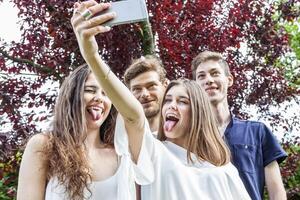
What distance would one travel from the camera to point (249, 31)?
193 inches

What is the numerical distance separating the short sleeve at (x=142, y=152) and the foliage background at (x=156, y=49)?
62.0 inches

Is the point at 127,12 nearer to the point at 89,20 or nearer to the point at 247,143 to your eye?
the point at 89,20

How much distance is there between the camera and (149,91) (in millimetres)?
3400

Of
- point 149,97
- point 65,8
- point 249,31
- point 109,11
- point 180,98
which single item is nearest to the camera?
point 109,11

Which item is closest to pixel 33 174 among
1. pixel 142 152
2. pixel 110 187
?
pixel 110 187

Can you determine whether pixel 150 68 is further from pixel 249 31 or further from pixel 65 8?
pixel 249 31

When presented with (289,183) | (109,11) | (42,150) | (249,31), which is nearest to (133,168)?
(42,150)

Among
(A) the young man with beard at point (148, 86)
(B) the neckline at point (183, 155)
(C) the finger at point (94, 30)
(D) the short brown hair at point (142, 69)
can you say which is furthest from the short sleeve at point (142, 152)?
(D) the short brown hair at point (142, 69)

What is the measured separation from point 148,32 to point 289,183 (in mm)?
2633

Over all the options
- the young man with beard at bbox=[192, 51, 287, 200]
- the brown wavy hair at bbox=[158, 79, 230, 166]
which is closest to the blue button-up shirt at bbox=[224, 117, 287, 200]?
the young man with beard at bbox=[192, 51, 287, 200]

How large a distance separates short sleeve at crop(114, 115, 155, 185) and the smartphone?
0.55 m

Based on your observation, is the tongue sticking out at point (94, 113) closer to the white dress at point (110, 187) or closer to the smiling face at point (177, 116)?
the white dress at point (110, 187)

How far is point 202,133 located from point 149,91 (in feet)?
2.00

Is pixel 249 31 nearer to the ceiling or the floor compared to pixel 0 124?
nearer to the ceiling
